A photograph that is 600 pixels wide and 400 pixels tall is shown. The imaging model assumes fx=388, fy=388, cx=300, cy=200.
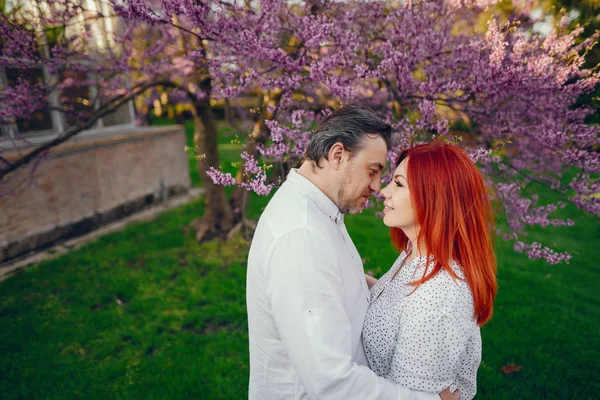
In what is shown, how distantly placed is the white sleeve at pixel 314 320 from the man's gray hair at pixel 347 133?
1.80 feet

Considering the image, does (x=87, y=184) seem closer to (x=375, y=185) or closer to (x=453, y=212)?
(x=375, y=185)

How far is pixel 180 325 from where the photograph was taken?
4777 millimetres

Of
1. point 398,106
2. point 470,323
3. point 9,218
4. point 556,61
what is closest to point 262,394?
point 470,323

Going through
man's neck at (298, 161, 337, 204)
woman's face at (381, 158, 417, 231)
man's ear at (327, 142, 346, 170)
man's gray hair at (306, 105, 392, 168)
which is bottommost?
→ woman's face at (381, 158, 417, 231)

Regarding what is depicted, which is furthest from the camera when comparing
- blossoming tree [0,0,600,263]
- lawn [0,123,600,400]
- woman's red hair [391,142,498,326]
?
lawn [0,123,600,400]

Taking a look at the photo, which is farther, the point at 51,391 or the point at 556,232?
the point at 556,232

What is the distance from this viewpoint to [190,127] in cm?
2358

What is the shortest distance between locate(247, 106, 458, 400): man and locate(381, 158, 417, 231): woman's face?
0.11m

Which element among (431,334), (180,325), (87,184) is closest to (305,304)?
(431,334)

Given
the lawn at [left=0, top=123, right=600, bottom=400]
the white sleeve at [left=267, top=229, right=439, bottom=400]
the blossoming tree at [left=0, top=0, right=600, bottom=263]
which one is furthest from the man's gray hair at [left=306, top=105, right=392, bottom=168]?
the lawn at [left=0, top=123, right=600, bottom=400]

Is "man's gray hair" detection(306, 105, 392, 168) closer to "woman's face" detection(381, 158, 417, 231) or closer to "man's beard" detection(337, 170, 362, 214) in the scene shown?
"man's beard" detection(337, 170, 362, 214)

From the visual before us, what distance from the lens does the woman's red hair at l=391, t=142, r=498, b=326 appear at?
201cm

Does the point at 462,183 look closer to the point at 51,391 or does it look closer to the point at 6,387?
the point at 51,391

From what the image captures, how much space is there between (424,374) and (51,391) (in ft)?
11.9
